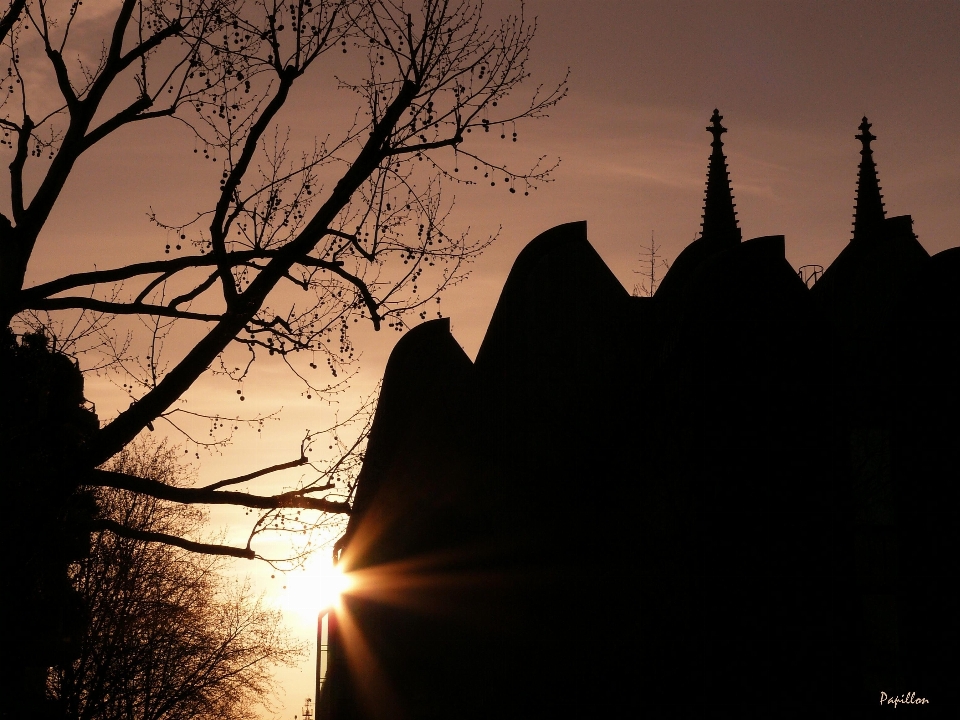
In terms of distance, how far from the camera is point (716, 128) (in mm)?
31203

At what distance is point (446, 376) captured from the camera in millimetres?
Answer: 15930

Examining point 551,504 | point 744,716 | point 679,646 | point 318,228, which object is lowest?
point 744,716

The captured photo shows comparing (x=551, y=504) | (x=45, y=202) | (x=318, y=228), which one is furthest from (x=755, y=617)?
(x=45, y=202)

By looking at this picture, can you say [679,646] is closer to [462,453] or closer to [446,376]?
[462,453]

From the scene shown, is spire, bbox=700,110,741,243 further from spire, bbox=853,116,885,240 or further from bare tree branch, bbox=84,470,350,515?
bare tree branch, bbox=84,470,350,515

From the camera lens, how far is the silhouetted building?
11258mm

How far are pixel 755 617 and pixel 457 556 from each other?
16.0 feet

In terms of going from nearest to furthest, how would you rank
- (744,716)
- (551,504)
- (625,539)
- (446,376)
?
(744,716), (625,539), (551,504), (446,376)

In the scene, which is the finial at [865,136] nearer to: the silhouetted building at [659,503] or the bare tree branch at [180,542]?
the silhouetted building at [659,503]

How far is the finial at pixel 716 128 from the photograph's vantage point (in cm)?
3112

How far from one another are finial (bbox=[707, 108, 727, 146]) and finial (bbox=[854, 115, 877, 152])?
408 cm

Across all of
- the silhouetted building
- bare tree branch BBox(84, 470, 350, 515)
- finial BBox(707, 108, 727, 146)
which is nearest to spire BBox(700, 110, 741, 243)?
finial BBox(707, 108, 727, 146)

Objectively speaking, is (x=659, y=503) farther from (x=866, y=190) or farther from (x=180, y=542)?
(x=866, y=190)

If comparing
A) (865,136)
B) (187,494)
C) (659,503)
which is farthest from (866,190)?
(187,494)
